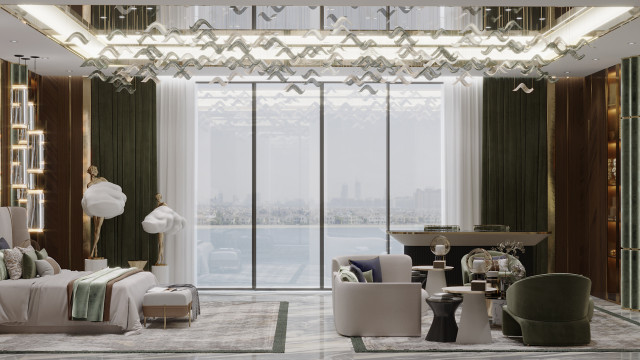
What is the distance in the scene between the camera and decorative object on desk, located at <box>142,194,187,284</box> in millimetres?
10477

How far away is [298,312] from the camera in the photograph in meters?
9.14

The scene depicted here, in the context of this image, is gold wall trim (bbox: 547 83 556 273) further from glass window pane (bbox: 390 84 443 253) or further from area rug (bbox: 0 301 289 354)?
area rug (bbox: 0 301 289 354)

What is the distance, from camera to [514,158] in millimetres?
11211

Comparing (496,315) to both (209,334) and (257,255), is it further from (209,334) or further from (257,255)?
(257,255)

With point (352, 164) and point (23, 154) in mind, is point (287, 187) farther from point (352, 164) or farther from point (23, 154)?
point (23, 154)

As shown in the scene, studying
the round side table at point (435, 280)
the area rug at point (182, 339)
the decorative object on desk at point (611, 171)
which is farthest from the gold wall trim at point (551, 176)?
the area rug at point (182, 339)

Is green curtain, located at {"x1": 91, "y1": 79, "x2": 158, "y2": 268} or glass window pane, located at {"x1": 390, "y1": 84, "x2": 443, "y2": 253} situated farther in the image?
glass window pane, located at {"x1": 390, "y1": 84, "x2": 443, "y2": 253}

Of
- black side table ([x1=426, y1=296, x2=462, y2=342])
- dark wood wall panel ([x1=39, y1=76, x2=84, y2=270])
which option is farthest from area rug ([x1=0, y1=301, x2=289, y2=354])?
dark wood wall panel ([x1=39, y1=76, x2=84, y2=270])

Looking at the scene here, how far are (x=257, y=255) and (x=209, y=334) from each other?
3858 millimetres

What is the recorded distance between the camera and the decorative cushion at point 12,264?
8.02 metres

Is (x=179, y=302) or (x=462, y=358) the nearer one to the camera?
(x=462, y=358)

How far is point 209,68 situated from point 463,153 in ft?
12.7

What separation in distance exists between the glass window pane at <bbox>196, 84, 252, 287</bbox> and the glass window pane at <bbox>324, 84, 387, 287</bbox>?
1214mm

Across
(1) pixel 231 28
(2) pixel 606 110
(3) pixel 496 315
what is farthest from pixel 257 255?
(2) pixel 606 110
